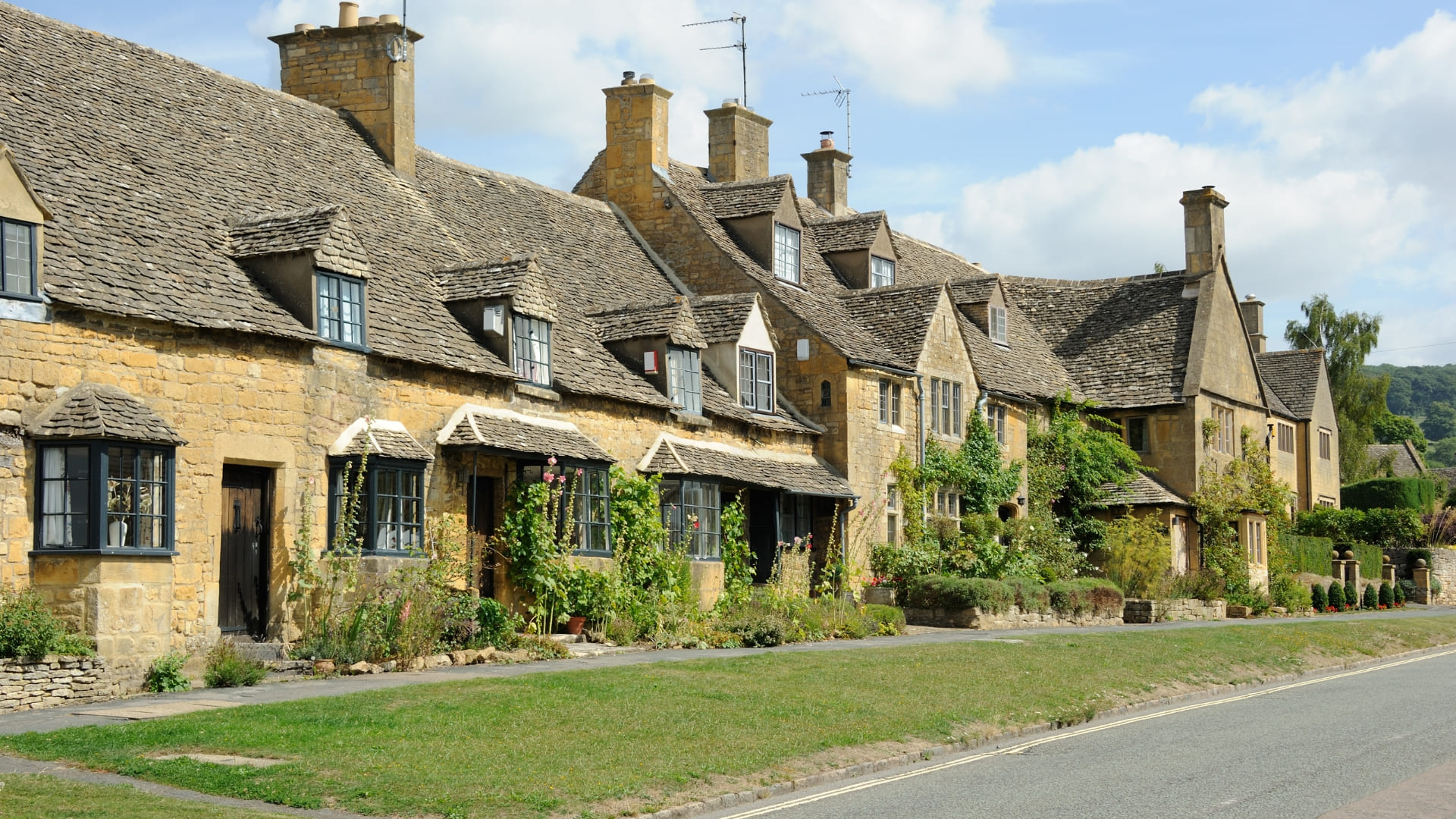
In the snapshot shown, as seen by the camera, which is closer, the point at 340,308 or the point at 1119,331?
the point at 340,308

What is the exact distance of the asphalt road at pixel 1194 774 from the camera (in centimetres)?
1176

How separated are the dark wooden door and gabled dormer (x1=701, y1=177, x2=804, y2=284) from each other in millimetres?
17426

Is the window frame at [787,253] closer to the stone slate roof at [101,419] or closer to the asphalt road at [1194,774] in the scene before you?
the asphalt road at [1194,774]

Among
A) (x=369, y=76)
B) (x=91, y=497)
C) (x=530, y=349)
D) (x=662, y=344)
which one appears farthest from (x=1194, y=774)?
(x=369, y=76)

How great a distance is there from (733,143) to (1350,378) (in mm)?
44688

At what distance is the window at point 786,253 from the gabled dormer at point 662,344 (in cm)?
710

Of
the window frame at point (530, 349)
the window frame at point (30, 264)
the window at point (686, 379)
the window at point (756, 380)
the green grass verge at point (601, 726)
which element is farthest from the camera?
the window at point (756, 380)

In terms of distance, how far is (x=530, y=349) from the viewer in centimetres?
2480

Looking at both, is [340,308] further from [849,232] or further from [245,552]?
[849,232]

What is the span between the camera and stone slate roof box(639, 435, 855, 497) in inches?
1061

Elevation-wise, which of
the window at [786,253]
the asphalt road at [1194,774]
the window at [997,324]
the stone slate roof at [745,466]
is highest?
the window at [786,253]

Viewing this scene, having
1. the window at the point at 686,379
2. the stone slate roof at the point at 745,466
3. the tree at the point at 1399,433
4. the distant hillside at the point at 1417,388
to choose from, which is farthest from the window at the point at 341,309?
the distant hillside at the point at 1417,388

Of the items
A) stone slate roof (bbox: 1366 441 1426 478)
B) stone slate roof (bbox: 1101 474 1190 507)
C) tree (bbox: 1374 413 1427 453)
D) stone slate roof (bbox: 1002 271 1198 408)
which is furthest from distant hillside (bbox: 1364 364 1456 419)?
stone slate roof (bbox: 1101 474 1190 507)

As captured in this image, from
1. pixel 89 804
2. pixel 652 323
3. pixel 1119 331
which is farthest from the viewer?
pixel 1119 331
